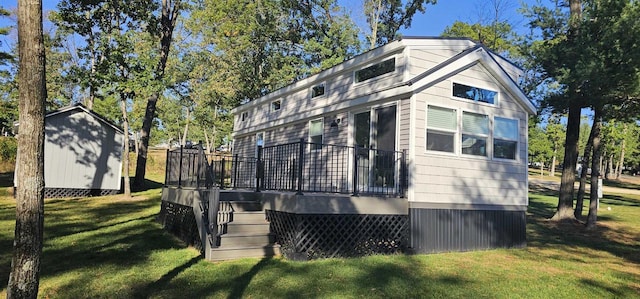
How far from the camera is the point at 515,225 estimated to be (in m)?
9.39

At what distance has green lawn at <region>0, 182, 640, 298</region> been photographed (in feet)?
17.2

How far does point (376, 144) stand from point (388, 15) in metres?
16.6

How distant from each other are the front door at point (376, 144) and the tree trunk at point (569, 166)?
8.37 m

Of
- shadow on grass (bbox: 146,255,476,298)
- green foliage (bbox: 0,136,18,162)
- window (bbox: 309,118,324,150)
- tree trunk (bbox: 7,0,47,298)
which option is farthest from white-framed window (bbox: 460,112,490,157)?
green foliage (bbox: 0,136,18,162)

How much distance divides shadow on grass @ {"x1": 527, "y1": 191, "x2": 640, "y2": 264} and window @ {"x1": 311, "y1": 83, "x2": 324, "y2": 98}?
6.69 m

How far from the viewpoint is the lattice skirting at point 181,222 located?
7.90 m

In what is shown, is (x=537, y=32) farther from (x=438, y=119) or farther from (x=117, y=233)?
(x=117, y=233)

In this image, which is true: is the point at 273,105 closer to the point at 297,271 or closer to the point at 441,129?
the point at 441,129

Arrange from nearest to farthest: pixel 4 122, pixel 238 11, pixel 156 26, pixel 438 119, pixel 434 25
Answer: pixel 438 119 → pixel 156 26 → pixel 238 11 → pixel 434 25 → pixel 4 122

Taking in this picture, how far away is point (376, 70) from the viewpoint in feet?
30.8

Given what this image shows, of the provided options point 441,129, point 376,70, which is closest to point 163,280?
point 441,129

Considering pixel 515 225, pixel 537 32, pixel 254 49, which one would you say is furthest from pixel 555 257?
pixel 254 49

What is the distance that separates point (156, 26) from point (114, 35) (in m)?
2.66

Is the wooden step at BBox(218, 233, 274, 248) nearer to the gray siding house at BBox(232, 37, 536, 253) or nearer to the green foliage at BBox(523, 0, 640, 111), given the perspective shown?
the gray siding house at BBox(232, 37, 536, 253)
